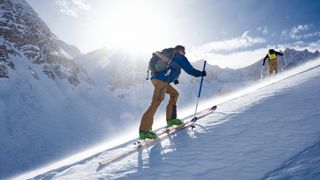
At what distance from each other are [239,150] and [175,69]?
392 cm

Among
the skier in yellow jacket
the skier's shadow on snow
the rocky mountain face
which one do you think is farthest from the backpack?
the rocky mountain face

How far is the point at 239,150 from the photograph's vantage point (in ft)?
20.7

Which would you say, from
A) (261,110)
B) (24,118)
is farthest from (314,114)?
(24,118)

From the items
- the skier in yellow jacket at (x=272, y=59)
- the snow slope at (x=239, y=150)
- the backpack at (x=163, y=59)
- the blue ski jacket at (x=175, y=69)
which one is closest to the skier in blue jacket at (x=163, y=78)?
the blue ski jacket at (x=175, y=69)

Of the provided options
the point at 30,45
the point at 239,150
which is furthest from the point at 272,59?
the point at 30,45

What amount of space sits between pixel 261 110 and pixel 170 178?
3962 millimetres

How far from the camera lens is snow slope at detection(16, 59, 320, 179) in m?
5.41

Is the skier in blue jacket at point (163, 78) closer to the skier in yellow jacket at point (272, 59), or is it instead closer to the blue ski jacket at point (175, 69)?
the blue ski jacket at point (175, 69)

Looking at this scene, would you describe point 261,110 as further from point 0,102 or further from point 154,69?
point 0,102

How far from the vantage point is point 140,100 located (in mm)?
154250

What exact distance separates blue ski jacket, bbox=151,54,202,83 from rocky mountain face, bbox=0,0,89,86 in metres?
102

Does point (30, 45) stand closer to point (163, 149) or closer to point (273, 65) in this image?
point (273, 65)

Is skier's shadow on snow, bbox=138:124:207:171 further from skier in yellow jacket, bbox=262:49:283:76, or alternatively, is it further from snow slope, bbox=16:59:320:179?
skier in yellow jacket, bbox=262:49:283:76

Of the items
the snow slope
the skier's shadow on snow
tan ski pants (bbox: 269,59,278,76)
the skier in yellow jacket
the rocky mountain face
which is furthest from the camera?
the rocky mountain face
